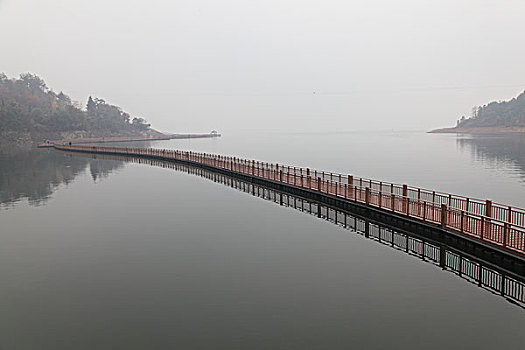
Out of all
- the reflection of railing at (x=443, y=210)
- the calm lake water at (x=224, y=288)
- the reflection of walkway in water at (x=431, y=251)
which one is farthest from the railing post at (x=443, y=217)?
the calm lake water at (x=224, y=288)

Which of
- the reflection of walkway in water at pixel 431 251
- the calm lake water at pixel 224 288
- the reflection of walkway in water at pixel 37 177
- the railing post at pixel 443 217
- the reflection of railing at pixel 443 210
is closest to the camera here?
the calm lake water at pixel 224 288

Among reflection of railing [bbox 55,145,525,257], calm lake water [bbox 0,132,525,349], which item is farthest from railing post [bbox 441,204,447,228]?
calm lake water [bbox 0,132,525,349]

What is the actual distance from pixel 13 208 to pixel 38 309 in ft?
79.6

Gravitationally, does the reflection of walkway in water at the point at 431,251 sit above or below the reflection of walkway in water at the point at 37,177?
Answer: below

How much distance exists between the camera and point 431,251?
23656mm

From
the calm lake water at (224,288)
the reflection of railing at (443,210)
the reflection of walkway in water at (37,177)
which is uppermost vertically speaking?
the reflection of railing at (443,210)

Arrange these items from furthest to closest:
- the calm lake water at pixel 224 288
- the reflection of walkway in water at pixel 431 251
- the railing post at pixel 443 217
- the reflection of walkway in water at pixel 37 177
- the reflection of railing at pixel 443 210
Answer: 1. the reflection of walkway in water at pixel 37 177
2. the railing post at pixel 443 217
3. the reflection of railing at pixel 443 210
4. the reflection of walkway in water at pixel 431 251
5. the calm lake water at pixel 224 288

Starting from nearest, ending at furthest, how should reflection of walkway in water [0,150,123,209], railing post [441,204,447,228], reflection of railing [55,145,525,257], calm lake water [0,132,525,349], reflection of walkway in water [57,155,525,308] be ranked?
calm lake water [0,132,525,349] → reflection of walkway in water [57,155,525,308] → reflection of railing [55,145,525,257] → railing post [441,204,447,228] → reflection of walkway in water [0,150,123,209]

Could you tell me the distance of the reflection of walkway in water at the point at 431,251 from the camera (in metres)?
18.8

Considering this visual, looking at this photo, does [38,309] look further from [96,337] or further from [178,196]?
[178,196]

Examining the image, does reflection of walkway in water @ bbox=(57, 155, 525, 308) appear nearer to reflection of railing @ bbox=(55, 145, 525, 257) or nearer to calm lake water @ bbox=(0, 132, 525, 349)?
calm lake water @ bbox=(0, 132, 525, 349)

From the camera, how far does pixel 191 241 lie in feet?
89.1

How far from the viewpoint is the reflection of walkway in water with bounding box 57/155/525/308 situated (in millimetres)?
18812

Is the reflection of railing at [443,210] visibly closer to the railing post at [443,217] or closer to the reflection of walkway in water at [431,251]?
the railing post at [443,217]
